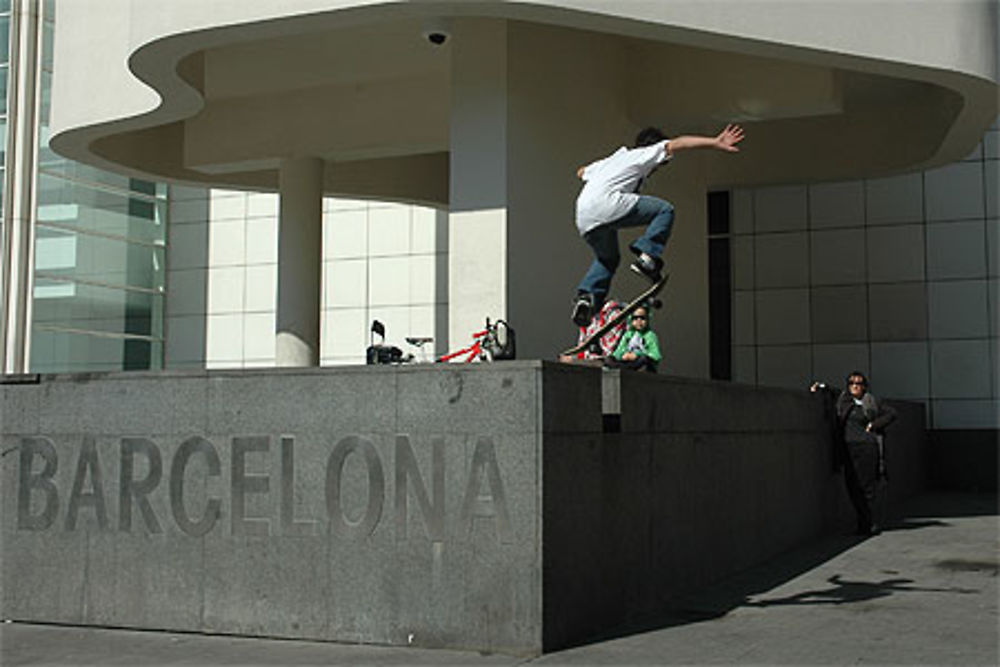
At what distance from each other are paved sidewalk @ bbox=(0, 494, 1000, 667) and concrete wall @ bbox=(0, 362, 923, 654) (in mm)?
247

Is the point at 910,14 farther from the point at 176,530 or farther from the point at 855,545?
the point at 176,530

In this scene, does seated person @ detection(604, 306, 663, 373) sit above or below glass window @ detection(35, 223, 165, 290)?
below

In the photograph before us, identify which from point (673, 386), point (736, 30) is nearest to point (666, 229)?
point (673, 386)

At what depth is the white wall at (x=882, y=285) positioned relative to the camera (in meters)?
21.0

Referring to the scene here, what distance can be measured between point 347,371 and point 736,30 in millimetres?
6319

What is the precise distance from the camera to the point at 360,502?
326 inches

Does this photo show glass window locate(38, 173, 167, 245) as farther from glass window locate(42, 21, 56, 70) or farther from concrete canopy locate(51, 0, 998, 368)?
concrete canopy locate(51, 0, 998, 368)

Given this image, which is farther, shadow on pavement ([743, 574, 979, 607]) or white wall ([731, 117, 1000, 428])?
white wall ([731, 117, 1000, 428])

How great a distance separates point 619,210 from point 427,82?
7.85 metres

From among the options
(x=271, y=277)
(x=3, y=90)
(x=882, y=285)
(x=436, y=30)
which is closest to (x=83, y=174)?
(x=3, y=90)

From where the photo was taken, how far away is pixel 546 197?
1410cm

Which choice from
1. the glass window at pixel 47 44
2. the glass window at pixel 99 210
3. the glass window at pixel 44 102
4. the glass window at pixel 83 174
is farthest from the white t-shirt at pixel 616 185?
the glass window at pixel 47 44

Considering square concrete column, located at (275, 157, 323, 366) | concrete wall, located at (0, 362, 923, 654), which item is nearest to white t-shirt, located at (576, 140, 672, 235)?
concrete wall, located at (0, 362, 923, 654)

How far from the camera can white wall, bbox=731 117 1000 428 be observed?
2102cm
